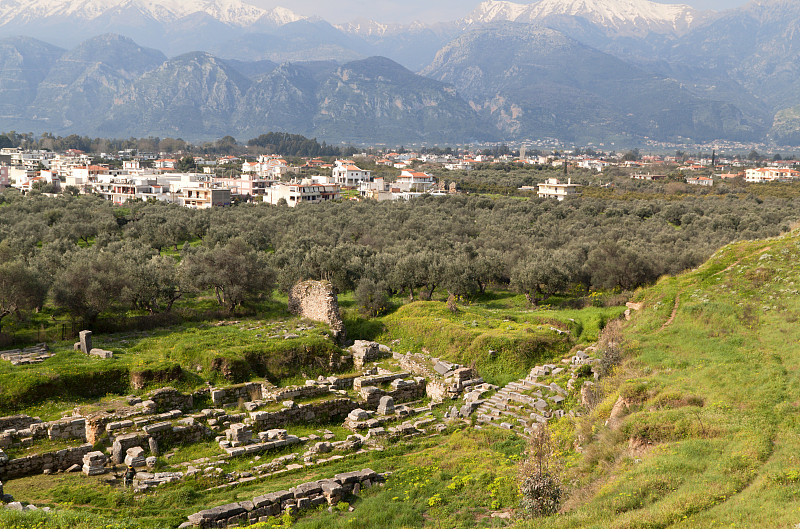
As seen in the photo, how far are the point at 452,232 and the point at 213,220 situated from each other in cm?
3002

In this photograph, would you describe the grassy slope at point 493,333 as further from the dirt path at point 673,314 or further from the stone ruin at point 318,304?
the dirt path at point 673,314

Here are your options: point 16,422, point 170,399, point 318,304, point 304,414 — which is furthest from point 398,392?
point 16,422

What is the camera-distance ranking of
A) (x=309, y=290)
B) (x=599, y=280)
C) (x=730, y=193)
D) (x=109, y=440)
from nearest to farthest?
(x=109, y=440) → (x=309, y=290) → (x=599, y=280) → (x=730, y=193)

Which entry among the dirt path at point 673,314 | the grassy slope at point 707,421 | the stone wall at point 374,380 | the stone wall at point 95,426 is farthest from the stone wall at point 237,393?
the dirt path at point 673,314

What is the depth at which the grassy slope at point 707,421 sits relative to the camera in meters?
12.0

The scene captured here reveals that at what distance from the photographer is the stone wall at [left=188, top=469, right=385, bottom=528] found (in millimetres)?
15406

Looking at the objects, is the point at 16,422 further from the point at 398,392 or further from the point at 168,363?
the point at 398,392

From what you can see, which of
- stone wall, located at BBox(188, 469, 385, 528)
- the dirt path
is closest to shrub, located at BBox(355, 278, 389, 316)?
the dirt path

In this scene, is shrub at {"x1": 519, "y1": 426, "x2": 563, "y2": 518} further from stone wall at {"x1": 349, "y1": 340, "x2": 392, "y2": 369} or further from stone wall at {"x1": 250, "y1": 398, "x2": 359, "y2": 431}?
stone wall at {"x1": 349, "y1": 340, "x2": 392, "y2": 369}

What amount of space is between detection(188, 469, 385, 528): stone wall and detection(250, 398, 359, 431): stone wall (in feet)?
16.2

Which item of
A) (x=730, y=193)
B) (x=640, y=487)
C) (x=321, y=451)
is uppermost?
(x=730, y=193)

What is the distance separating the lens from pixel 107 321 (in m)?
33.1

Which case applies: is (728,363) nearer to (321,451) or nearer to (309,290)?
(321,451)

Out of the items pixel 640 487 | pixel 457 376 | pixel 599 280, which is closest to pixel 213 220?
pixel 599 280
